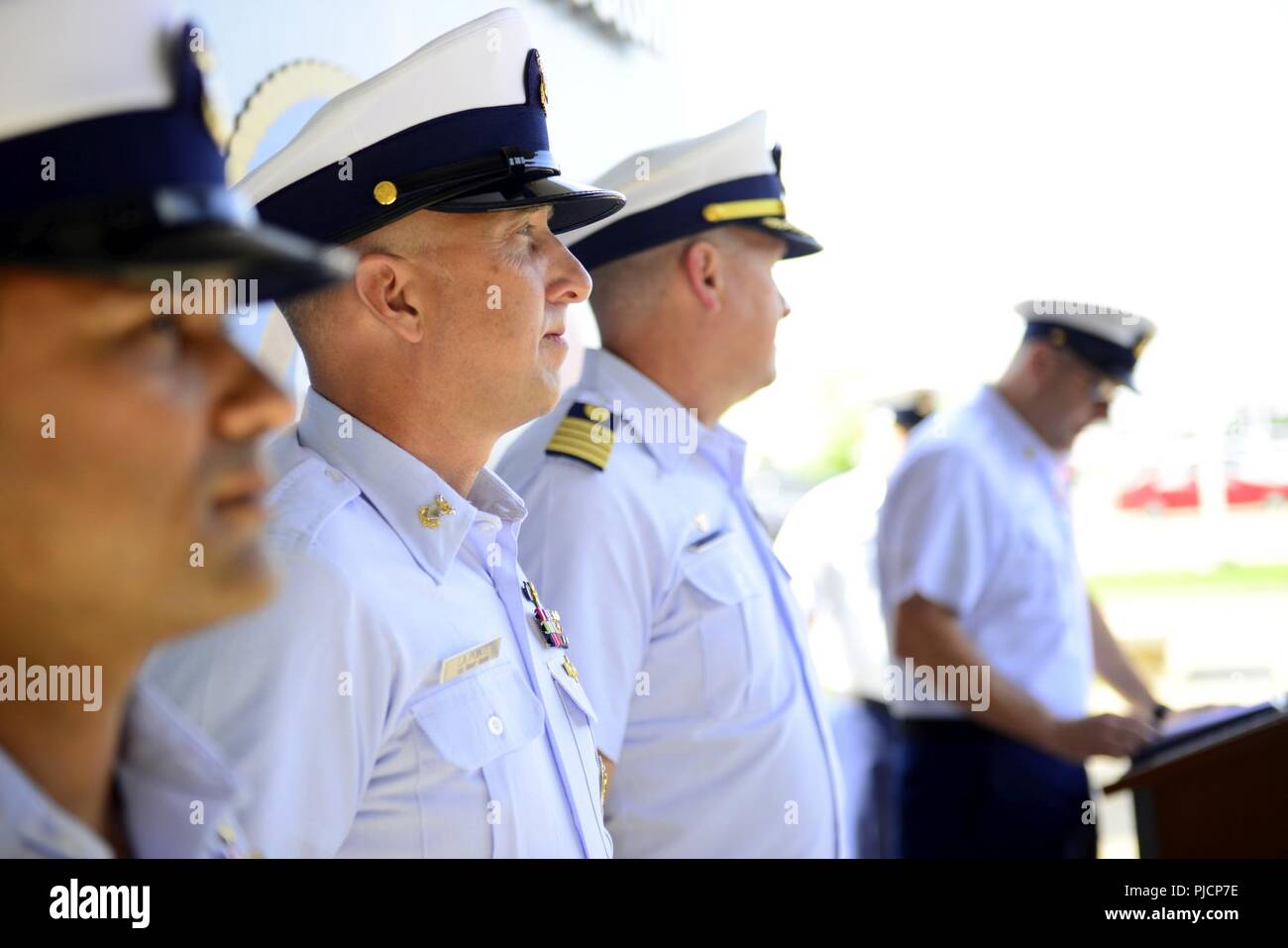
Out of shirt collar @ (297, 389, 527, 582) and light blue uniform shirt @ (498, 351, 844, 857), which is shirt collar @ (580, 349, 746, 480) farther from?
shirt collar @ (297, 389, 527, 582)

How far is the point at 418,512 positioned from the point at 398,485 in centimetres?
4

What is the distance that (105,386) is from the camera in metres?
0.82

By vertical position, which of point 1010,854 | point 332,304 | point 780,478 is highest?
point 780,478

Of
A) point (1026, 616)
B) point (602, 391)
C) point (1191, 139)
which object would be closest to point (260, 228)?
point (602, 391)

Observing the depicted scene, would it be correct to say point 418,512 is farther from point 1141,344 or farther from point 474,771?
point 1141,344

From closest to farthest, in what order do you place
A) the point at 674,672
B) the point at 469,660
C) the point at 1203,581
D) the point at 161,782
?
the point at 161,782 < the point at 469,660 < the point at 674,672 < the point at 1203,581

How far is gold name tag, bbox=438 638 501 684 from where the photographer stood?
1.46 metres

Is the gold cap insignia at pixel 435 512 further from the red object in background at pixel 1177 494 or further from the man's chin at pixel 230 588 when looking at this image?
the red object in background at pixel 1177 494

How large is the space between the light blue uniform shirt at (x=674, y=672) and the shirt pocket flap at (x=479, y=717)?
448 millimetres

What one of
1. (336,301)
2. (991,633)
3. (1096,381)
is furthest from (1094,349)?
(336,301)

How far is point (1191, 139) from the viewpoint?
437 inches

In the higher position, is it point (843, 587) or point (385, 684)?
point (843, 587)

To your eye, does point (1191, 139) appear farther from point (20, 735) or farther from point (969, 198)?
point (20, 735)
